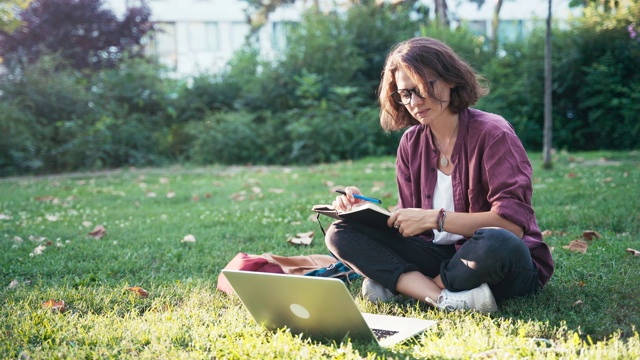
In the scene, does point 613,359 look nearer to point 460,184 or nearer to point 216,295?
point 460,184

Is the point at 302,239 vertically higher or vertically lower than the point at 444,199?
lower

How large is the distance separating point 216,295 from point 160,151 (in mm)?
10319

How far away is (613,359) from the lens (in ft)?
7.12

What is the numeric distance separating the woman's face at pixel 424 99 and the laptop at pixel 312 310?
96cm

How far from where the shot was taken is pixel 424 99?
293cm

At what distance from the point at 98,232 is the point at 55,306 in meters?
2.14

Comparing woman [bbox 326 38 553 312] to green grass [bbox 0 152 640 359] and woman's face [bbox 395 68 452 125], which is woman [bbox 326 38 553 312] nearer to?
woman's face [bbox 395 68 452 125]

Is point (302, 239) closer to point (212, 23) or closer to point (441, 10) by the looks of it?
point (441, 10)

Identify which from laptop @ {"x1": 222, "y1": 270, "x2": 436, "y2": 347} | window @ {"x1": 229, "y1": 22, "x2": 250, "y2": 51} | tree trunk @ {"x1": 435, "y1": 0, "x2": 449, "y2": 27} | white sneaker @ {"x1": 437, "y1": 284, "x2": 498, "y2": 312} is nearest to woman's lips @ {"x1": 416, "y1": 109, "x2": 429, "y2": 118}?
white sneaker @ {"x1": 437, "y1": 284, "x2": 498, "y2": 312}

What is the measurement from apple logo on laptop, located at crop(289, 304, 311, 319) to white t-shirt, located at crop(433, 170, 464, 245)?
3.07 ft

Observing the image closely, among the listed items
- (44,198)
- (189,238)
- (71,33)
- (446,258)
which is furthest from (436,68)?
(71,33)

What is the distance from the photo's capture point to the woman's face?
2.91 metres

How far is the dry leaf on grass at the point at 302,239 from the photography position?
4.58 m

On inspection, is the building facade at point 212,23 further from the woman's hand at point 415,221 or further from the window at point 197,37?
the woman's hand at point 415,221
